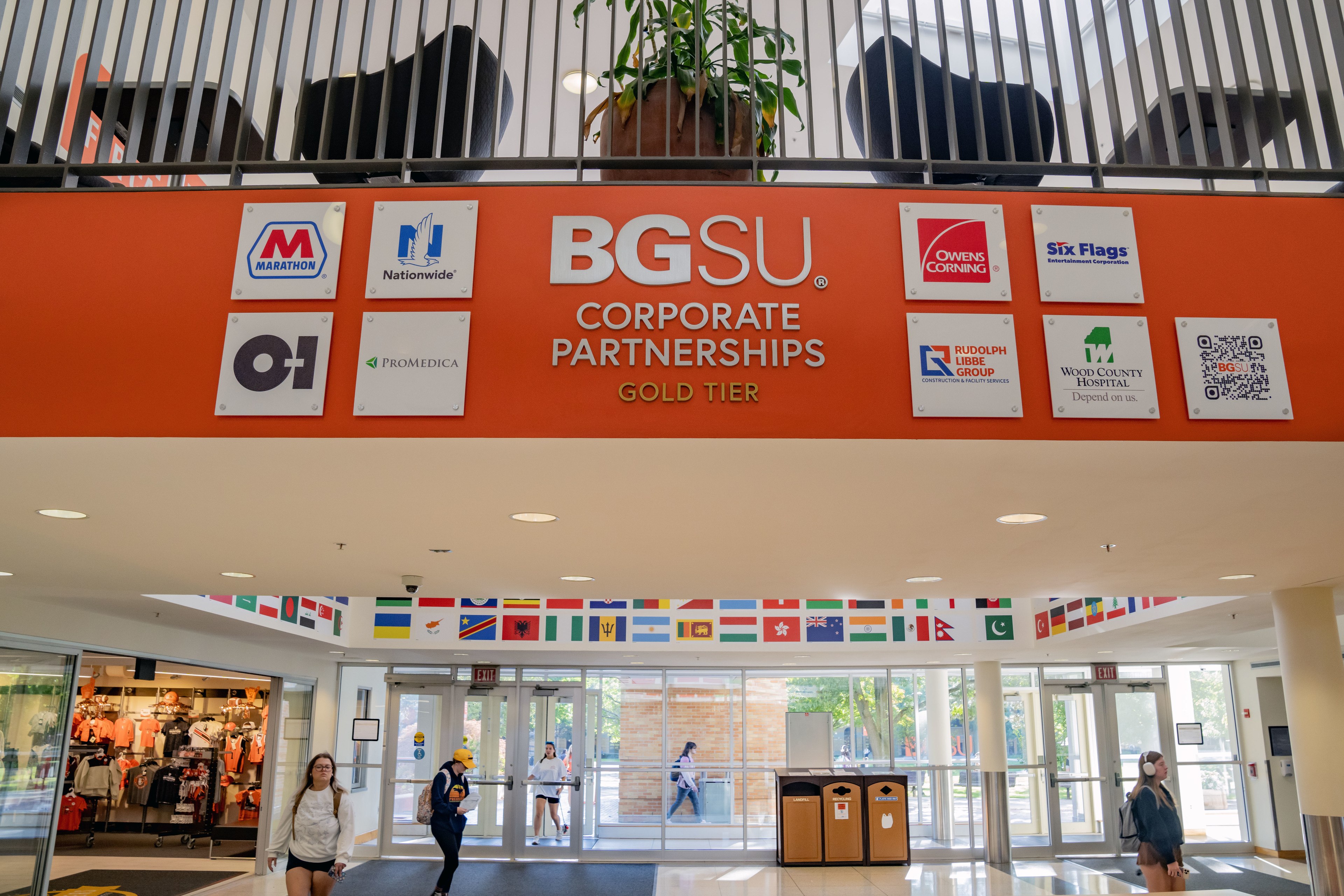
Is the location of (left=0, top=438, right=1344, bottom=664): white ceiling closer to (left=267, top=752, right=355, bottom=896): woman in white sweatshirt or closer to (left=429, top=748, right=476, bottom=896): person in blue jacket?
(left=267, top=752, right=355, bottom=896): woman in white sweatshirt

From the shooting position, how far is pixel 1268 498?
3240 mm

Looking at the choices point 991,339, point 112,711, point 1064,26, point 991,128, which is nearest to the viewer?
point 991,339

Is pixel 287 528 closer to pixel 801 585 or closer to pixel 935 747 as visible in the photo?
pixel 801 585

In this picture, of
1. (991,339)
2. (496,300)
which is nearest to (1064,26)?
(991,339)

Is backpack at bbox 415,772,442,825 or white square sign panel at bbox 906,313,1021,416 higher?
white square sign panel at bbox 906,313,1021,416

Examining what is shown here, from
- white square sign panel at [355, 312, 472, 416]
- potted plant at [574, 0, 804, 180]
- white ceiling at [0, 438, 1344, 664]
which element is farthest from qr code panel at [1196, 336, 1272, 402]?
white square sign panel at [355, 312, 472, 416]

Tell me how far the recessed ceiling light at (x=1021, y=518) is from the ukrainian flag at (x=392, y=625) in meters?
8.18

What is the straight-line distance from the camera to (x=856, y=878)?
10.8 meters

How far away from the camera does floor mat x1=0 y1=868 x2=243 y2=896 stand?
9.15 metres

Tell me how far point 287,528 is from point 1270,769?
13.1 m

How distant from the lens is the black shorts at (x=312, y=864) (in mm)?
6113

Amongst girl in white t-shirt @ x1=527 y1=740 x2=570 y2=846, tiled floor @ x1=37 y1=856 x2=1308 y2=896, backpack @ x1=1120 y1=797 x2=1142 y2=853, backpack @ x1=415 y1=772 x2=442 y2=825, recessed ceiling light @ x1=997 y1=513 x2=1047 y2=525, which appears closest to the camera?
recessed ceiling light @ x1=997 y1=513 x2=1047 y2=525

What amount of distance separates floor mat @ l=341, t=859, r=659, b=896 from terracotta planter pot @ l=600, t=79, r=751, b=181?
870 centimetres

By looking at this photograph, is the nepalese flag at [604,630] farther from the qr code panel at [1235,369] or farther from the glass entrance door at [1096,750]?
the qr code panel at [1235,369]
